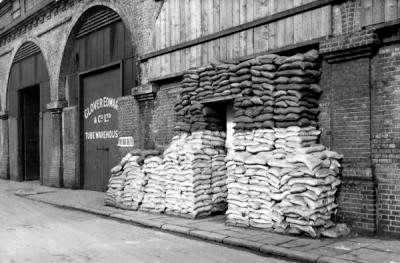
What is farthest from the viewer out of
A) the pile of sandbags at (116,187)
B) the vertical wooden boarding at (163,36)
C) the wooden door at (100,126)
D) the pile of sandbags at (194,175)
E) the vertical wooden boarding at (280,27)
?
the wooden door at (100,126)

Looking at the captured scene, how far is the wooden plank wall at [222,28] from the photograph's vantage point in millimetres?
8578

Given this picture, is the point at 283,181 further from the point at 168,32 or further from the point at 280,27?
the point at 168,32

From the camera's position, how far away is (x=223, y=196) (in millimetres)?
10102

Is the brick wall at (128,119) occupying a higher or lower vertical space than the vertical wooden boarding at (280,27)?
lower

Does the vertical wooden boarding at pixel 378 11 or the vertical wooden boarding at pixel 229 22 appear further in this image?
the vertical wooden boarding at pixel 229 22

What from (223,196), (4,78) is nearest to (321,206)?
(223,196)

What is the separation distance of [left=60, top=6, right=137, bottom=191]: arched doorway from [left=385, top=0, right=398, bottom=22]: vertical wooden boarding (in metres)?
8.13

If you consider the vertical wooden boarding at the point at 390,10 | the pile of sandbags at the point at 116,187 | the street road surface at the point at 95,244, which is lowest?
the street road surface at the point at 95,244

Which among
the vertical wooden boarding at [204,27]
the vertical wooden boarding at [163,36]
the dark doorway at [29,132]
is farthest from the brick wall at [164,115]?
the dark doorway at [29,132]

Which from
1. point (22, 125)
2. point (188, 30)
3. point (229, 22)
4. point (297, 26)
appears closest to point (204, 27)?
point (188, 30)

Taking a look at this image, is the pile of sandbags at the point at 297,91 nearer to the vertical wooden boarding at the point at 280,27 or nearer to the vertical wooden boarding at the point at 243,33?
the vertical wooden boarding at the point at 280,27

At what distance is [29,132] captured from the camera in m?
22.1

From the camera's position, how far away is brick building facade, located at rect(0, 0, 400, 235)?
734 cm

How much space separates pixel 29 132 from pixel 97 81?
26.5 feet
